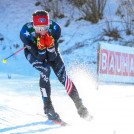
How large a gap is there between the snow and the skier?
24cm

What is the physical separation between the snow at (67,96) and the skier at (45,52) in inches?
9.5

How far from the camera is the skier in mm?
3301

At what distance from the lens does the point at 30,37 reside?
11.3 feet

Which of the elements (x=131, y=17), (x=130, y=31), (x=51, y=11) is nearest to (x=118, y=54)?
(x=130, y=31)

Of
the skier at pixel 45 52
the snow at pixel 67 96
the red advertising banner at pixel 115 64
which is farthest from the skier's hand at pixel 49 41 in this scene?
the red advertising banner at pixel 115 64

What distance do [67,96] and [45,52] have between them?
1914mm

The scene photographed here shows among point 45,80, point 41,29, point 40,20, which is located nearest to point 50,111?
point 45,80

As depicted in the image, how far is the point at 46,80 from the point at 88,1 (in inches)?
298

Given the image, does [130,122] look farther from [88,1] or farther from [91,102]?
[88,1]

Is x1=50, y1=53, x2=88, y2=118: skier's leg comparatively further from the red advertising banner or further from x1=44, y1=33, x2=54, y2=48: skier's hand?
the red advertising banner

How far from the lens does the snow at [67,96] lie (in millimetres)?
3140

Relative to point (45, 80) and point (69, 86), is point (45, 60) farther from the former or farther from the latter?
point (69, 86)

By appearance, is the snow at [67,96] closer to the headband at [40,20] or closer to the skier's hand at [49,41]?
the skier's hand at [49,41]

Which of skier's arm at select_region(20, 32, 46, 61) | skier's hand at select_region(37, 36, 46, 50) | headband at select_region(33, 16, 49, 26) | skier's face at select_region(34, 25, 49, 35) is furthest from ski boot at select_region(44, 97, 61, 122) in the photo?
headband at select_region(33, 16, 49, 26)
